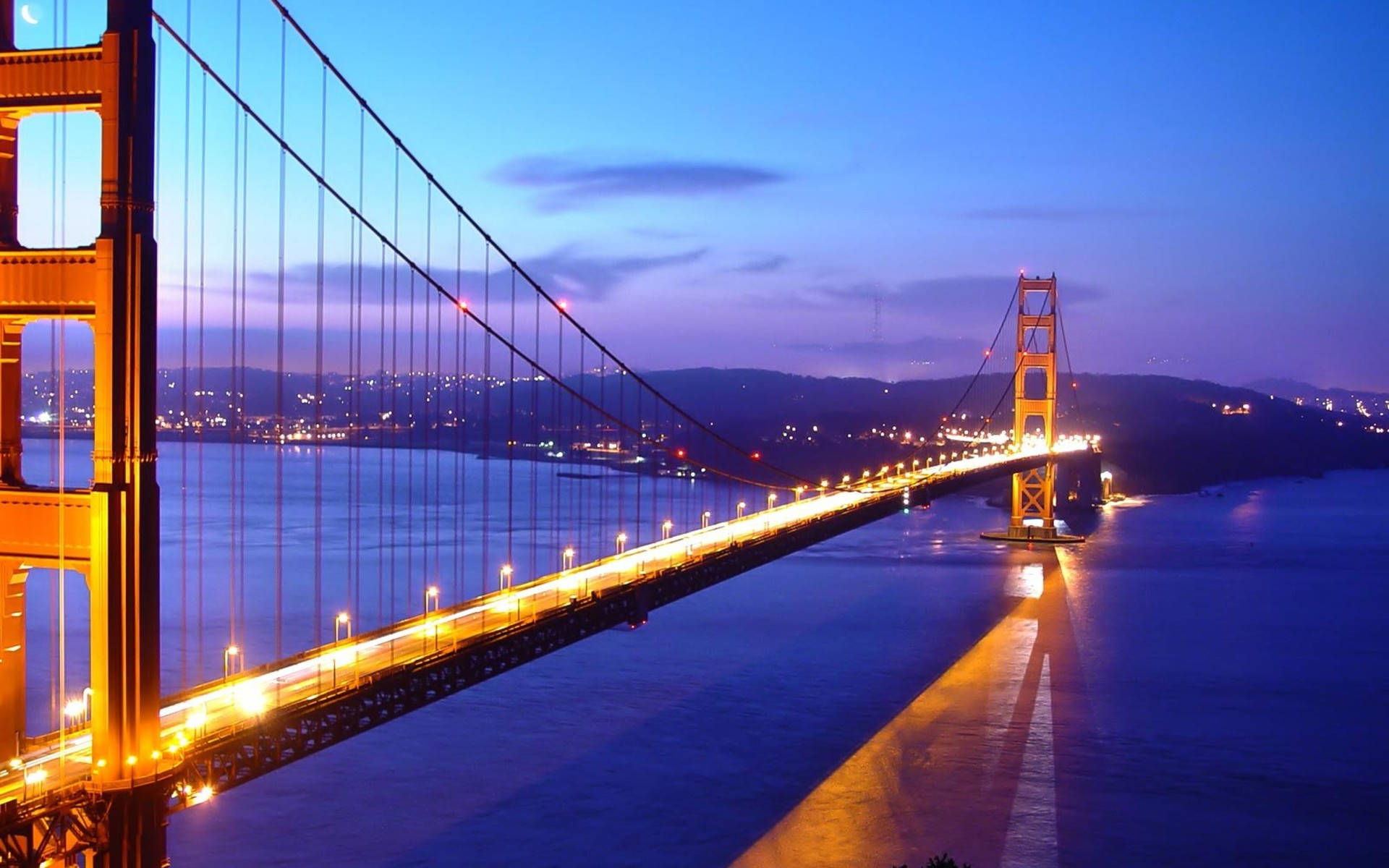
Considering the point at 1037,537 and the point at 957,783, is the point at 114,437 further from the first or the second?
the point at 1037,537

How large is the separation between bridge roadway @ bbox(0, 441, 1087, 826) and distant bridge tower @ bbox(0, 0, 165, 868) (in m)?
0.18

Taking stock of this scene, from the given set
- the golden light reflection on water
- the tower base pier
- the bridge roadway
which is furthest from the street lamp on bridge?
the tower base pier

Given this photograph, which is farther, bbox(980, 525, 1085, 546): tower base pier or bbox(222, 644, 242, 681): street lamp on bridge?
bbox(980, 525, 1085, 546): tower base pier

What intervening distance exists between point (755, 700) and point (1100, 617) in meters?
10.8

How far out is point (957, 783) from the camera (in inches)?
520

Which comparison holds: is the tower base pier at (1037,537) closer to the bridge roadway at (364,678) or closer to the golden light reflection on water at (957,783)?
the golden light reflection on water at (957,783)

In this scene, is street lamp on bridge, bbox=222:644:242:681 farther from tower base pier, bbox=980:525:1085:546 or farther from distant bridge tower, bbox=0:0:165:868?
tower base pier, bbox=980:525:1085:546

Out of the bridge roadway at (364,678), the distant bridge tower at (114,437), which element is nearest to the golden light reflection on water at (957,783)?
the bridge roadway at (364,678)

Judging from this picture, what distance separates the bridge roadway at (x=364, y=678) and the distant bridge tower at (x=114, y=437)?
18cm

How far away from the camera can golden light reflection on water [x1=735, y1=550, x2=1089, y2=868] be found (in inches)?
442

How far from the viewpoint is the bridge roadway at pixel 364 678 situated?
23.8 ft

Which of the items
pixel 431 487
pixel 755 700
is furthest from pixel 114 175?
pixel 431 487

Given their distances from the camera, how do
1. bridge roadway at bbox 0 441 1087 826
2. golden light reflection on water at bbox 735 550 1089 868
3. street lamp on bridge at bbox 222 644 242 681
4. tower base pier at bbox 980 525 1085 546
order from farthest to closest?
1. tower base pier at bbox 980 525 1085 546
2. golden light reflection on water at bbox 735 550 1089 868
3. street lamp on bridge at bbox 222 644 242 681
4. bridge roadway at bbox 0 441 1087 826

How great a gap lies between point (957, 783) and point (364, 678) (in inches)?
265
